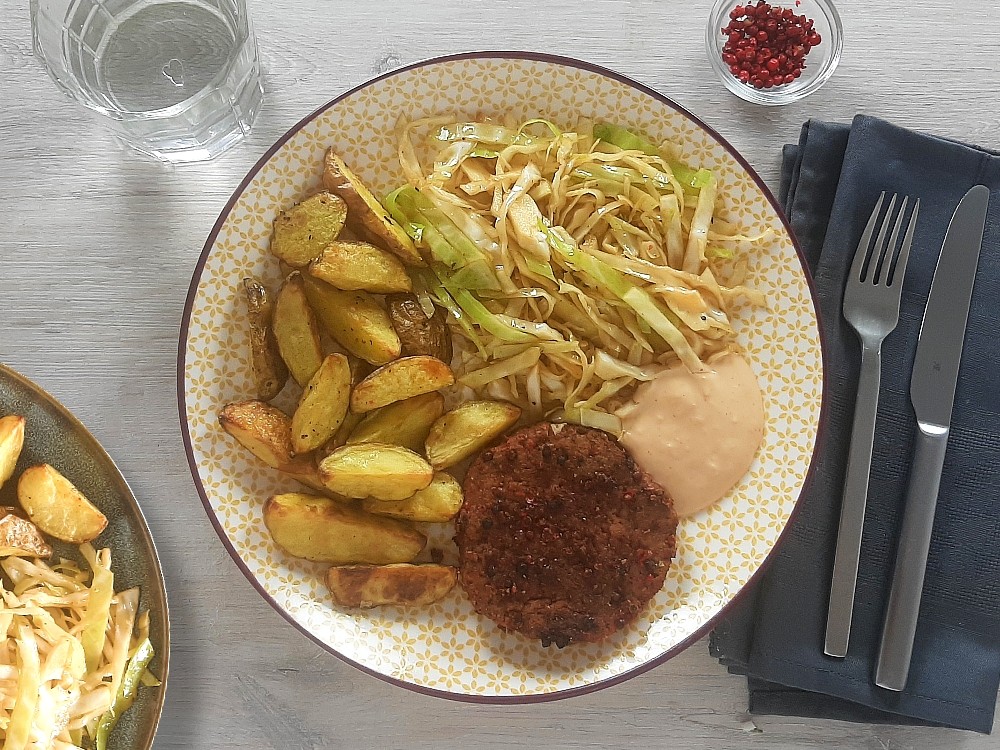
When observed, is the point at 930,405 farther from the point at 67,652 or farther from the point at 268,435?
the point at 67,652

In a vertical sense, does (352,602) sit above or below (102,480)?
below

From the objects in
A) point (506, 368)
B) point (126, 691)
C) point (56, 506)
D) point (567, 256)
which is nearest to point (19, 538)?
point (56, 506)

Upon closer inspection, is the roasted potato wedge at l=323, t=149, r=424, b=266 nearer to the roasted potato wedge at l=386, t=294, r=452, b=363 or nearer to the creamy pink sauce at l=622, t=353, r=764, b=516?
the roasted potato wedge at l=386, t=294, r=452, b=363

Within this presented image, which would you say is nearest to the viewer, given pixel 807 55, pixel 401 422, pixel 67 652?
pixel 67 652

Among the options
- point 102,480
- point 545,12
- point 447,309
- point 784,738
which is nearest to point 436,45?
point 545,12

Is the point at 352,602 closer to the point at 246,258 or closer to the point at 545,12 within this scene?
the point at 246,258
